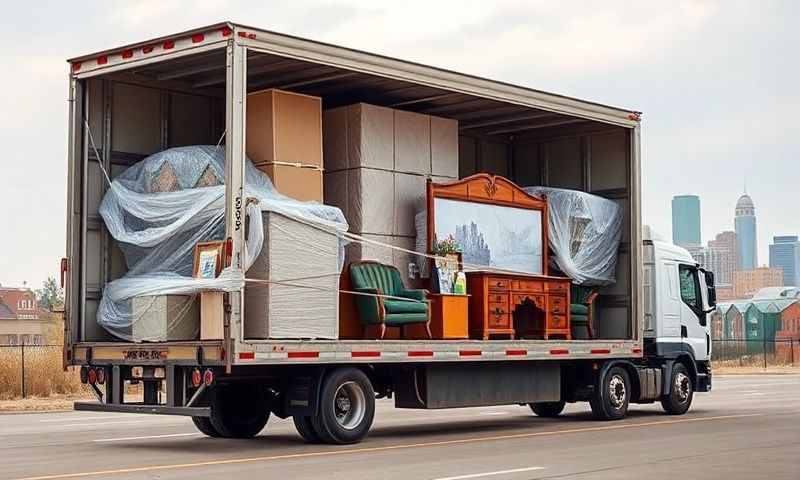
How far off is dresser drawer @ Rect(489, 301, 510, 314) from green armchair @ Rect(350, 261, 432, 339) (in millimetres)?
1464

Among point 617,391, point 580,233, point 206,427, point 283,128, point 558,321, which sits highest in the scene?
point 283,128

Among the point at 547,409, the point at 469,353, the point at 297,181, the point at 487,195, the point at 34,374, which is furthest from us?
the point at 34,374

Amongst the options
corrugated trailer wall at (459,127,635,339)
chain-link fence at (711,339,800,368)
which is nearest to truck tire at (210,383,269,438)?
corrugated trailer wall at (459,127,635,339)

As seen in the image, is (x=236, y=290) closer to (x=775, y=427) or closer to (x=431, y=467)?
(x=431, y=467)

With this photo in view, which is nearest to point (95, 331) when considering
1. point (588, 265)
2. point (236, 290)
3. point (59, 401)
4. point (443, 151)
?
point (236, 290)

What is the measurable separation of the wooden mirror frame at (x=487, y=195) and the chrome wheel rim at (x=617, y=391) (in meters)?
2.05

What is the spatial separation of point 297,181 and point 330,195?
165 cm

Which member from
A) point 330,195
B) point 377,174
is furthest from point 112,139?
point 377,174

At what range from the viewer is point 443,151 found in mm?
19766

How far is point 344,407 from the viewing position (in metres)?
16.0

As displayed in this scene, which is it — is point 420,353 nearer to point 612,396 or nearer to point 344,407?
point 344,407

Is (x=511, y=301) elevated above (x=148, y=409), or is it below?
above

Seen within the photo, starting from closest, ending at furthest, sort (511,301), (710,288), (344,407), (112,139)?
(344,407) → (112,139) → (511,301) → (710,288)

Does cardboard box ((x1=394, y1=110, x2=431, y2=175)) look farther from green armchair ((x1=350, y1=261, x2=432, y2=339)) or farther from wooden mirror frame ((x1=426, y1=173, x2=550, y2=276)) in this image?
green armchair ((x1=350, y1=261, x2=432, y2=339))
